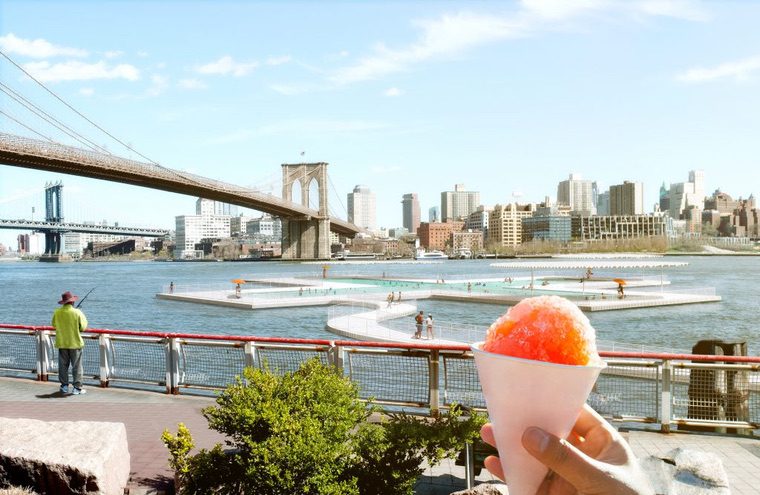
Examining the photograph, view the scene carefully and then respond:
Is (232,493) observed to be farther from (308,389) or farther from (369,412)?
(369,412)

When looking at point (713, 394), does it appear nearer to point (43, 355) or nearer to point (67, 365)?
point (67, 365)

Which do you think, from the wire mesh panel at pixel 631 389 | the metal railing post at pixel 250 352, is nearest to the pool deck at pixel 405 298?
the metal railing post at pixel 250 352

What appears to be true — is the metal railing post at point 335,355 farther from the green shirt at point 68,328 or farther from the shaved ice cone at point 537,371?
the shaved ice cone at point 537,371

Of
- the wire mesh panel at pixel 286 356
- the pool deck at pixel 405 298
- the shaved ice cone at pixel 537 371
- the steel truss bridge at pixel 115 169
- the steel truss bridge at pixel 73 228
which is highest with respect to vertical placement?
the steel truss bridge at pixel 115 169

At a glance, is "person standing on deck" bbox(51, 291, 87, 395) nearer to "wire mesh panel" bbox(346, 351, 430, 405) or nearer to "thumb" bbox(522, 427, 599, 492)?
"wire mesh panel" bbox(346, 351, 430, 405)

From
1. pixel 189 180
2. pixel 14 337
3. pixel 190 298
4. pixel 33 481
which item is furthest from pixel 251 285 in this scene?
pixel 33 481

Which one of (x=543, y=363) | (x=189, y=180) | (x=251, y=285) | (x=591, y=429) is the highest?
(x=189, y=180)

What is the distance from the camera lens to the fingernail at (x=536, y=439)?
1.59m

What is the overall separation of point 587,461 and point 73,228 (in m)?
114

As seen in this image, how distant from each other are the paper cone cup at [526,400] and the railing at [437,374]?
4.97 m

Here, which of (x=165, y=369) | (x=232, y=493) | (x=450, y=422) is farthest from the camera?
(x=165, y=369)

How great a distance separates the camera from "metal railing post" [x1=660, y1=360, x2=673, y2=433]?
7.09 metres

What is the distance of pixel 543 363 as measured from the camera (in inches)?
60.2

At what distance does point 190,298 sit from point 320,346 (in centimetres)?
3867
